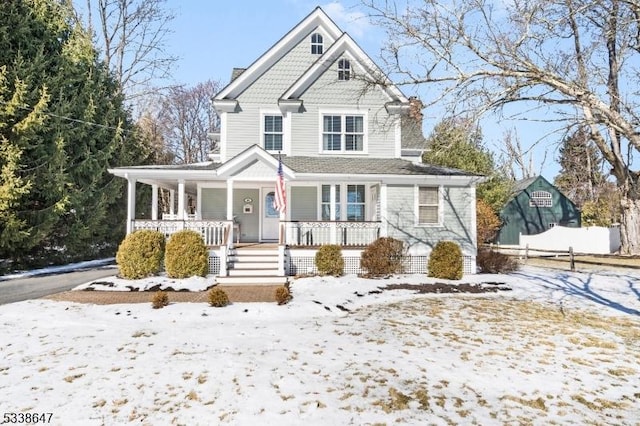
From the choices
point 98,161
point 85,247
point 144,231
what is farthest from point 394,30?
point 85,247

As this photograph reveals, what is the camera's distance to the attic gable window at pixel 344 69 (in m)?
15.9

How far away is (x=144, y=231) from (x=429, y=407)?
1067 centimetres

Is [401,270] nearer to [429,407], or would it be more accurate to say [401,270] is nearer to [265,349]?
[265,349]

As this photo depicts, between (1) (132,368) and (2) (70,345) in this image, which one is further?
(2) (70,345)

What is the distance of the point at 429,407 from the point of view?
161 inches

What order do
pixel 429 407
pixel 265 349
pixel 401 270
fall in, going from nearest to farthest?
1. pixel 429 407
2. pixel 265 349
3. pixel 401 270

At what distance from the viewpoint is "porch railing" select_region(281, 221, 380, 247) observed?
45.1ft

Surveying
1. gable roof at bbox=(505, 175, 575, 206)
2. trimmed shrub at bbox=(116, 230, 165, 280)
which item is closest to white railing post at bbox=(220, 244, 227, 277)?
trimmed shrub at bbox=(116, 230, 165, 280)

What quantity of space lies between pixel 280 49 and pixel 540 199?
27636 millimetres

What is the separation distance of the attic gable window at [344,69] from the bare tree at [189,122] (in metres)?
24.3

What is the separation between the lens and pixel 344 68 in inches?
630

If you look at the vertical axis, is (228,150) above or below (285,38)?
below

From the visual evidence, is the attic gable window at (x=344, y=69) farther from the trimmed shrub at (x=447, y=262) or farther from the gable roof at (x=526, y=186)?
the gable roof at (x=526, y=186)

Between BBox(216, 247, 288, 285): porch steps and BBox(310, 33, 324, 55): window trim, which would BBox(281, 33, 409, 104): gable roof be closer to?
BBox(310, 33, 324, 55): window trim
